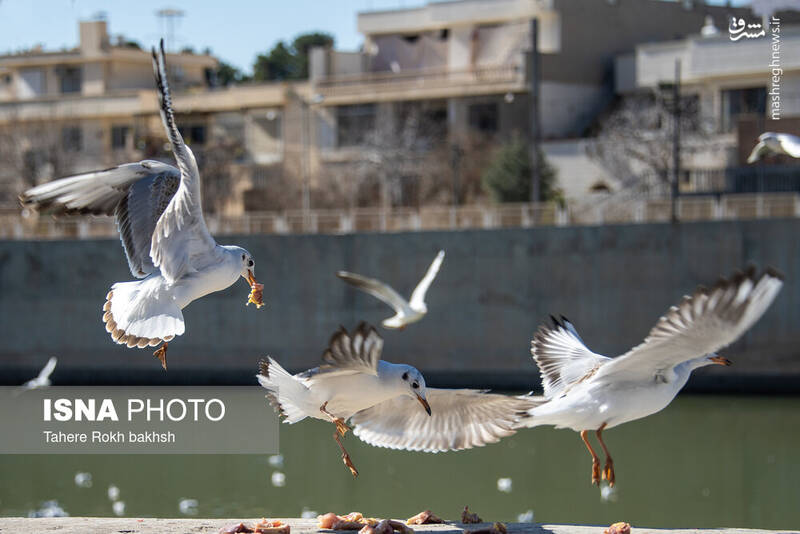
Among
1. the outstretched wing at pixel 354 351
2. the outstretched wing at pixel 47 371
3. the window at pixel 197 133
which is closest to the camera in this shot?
the outstretched wing at pixel 354 351

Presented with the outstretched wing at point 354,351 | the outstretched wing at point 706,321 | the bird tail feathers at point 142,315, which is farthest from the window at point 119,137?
the outstretched wing at point 706,321

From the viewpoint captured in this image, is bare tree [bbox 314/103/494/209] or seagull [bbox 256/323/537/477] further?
bare tree [bbox 314/103/494/209]

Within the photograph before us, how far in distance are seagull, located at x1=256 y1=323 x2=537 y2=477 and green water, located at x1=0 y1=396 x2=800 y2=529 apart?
25.7ft

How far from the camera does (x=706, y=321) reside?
7.63 metres

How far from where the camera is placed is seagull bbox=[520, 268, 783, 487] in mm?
7402

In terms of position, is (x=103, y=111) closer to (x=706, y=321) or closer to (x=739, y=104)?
(x=739, y=104)

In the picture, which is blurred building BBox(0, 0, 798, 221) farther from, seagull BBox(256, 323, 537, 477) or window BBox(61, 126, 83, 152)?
seagull BBox(256, 323, 537, 477)

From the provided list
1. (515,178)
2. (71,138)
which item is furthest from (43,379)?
(71,138)

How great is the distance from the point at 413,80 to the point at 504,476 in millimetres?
28171

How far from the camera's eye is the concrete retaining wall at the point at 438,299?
85.3 ft

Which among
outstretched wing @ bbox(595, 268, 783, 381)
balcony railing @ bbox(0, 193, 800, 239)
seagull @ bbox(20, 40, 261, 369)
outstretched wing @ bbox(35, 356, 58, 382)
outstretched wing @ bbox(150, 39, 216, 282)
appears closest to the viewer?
outstretched wing @ bbox(595, 268, 783, 381)

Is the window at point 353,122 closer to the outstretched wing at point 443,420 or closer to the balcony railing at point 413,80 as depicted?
the balcony railing at point 413,80

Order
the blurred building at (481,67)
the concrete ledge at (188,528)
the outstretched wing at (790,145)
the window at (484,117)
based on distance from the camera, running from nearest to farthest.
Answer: the concrete ledge at (188,528) < the outstretched wing at (790,145) < the blurred building at (481,67) < the window at (484,117)

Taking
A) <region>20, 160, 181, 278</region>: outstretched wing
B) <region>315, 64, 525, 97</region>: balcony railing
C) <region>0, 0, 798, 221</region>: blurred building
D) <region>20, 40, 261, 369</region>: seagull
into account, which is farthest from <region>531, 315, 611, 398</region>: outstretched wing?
<region>315, 64, 525, 97</region>: balcony railing
